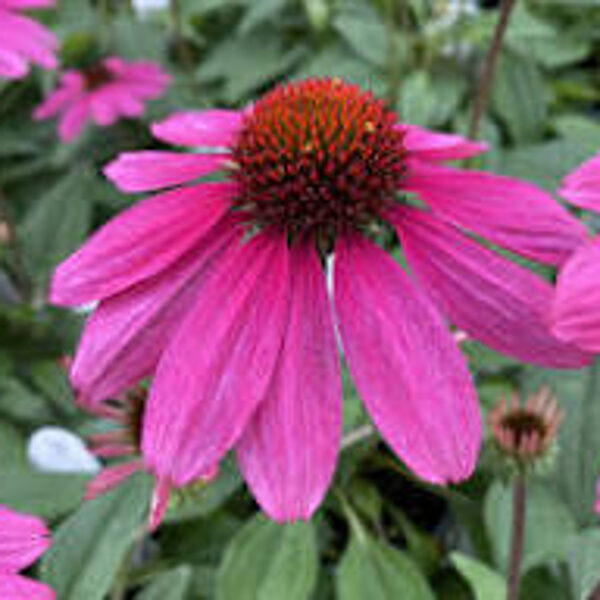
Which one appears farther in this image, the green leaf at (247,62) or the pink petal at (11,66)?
the green leaf at (247,62)

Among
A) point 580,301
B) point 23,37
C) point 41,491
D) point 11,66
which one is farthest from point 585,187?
point 23,37

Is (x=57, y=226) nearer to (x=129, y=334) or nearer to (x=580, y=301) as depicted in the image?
(x=129, y=334)

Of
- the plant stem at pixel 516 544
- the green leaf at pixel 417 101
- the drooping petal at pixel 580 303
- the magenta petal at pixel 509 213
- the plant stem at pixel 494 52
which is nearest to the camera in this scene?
the drooping petal at pixel 580 303

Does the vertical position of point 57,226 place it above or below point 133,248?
below

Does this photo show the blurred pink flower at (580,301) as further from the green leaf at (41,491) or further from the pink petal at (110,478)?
the green leaf at (41,491)

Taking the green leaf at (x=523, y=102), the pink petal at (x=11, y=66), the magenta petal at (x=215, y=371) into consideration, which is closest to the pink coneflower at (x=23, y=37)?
the pink petal at (x=11, y=66)

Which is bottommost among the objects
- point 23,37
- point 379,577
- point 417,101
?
point 379,577

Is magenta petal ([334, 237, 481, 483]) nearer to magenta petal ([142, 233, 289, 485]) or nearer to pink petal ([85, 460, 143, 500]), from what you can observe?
magenta petal ([142, 233, 289, 485])

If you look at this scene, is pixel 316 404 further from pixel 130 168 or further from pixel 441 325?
pixel 130 168
